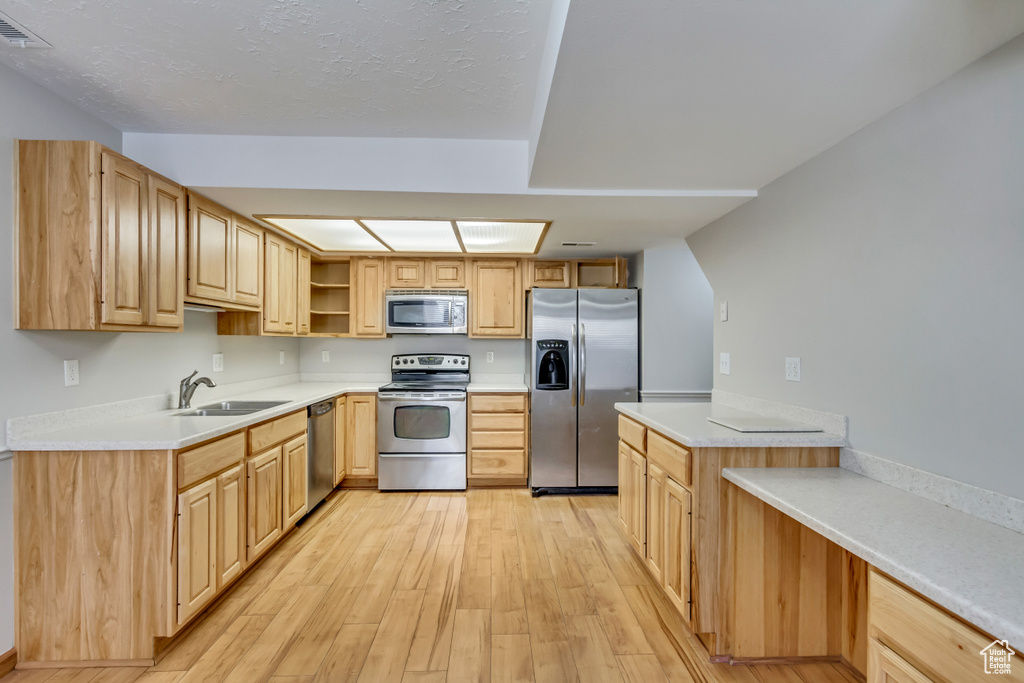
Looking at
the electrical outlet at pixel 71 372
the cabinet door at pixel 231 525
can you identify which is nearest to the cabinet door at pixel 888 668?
the cabinet door at pixel 231 525

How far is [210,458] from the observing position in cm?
212

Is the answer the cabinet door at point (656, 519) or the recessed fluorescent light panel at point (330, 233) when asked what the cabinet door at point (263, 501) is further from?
the cabinet door at point (656, 519)

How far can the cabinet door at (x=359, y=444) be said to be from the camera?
4.06 m

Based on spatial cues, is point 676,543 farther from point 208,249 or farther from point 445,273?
point 445,273

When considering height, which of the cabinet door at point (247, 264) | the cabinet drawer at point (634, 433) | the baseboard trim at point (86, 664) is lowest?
the baseboard trim at point (86, 664)

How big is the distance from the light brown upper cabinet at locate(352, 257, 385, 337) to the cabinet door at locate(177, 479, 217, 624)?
7.83ft

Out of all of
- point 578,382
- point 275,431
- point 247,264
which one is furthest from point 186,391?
point 578,382

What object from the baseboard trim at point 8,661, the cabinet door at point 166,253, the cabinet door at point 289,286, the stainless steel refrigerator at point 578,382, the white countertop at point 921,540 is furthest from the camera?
the stainless steel refrigerator at point 578,382

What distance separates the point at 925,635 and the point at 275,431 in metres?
2.94

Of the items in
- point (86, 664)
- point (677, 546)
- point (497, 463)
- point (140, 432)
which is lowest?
point (86, 664)

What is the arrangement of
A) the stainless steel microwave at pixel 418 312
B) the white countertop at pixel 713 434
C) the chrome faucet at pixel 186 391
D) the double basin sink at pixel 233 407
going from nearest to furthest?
the white countertop at pixel 713 434, the chrome faucet at pixel 186 391, the double basin sink at pixel 233 407, the stainless steel microwave at pixel 418 312

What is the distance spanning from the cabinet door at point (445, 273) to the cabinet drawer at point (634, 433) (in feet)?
7.03

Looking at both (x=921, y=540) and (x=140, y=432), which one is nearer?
(x=921, y=540)

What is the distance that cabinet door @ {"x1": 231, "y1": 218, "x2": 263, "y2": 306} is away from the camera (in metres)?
2.96
